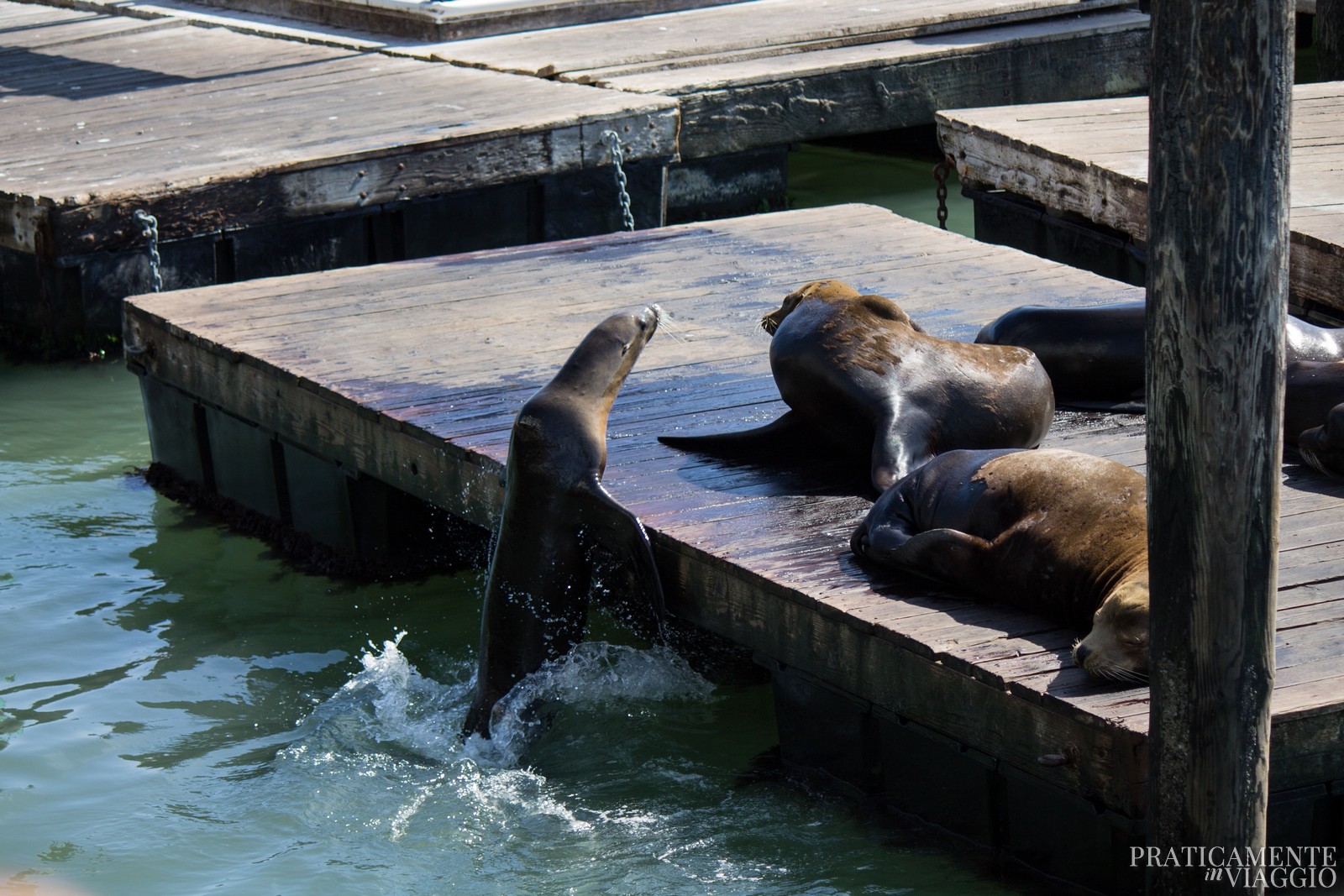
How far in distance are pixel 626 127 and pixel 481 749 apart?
4.84m

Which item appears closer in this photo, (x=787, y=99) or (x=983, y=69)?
(x=787, y=99)

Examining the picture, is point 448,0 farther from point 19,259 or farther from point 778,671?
point 778,671

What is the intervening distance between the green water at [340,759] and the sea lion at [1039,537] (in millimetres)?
606

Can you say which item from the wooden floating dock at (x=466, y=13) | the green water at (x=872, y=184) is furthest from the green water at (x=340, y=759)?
the wooden floating dock at (x=466, y=13)

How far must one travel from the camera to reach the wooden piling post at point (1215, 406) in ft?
9.64

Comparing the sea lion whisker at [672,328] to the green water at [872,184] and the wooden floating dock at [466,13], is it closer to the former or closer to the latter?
the green water at [872,184]

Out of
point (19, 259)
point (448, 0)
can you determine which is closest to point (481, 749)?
point (19, 259)

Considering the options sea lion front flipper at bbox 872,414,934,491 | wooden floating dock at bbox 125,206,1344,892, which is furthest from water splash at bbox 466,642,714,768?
sea lion front flipper at bbox 872,414,934,491

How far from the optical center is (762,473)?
493 cm

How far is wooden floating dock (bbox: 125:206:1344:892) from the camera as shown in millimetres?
3615

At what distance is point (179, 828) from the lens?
14.4 feet

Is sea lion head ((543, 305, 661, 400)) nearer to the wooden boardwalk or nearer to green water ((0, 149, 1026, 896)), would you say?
green water ((0, 149, 1026, 896))

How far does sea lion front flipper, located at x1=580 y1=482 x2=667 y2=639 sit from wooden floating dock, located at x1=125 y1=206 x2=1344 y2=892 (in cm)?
8

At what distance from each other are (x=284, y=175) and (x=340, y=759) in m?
4.01
